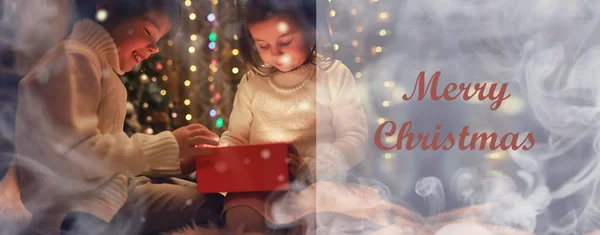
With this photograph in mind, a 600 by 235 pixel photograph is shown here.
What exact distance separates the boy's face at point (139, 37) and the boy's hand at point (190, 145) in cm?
26

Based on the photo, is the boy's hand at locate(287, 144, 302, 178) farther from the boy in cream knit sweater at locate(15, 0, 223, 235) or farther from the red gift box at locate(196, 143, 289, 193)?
the boy in cream knit sweater at locate(15, 0, 223, 235)

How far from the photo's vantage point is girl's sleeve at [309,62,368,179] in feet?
5.05

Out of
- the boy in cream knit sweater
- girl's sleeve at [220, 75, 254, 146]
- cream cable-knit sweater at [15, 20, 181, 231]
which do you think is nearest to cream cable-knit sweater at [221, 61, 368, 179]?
girl's sleeve at [220, 75, 254, 146]

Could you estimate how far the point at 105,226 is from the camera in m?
1.56

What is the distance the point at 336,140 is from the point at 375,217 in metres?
0.27

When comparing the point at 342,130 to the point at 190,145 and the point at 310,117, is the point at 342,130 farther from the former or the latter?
the point at 190,145

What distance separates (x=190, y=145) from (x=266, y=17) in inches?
18.0

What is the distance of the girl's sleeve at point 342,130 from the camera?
5.05 feet

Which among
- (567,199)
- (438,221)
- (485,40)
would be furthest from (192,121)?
(567,199)

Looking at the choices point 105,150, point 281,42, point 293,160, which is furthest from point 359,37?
point 105,150

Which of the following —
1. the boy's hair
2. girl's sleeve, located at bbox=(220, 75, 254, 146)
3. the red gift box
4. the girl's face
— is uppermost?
the boy's hair

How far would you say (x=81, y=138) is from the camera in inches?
59.6

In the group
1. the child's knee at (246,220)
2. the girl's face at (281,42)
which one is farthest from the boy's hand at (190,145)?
the girl's face at (281,42)
